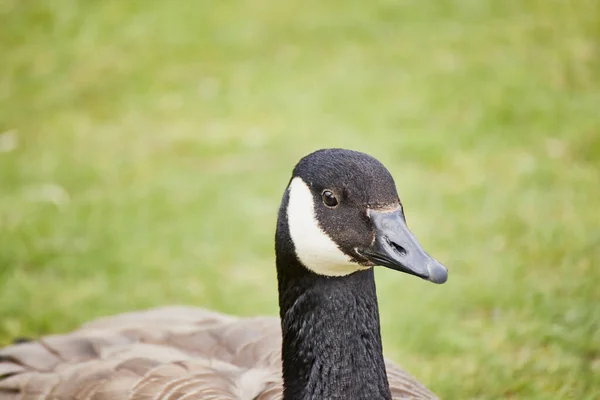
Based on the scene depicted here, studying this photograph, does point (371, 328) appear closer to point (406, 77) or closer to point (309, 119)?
point (309, 119)

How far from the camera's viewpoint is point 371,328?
289cm

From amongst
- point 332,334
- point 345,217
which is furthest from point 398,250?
point 332,334

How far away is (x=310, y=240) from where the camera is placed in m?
2.76

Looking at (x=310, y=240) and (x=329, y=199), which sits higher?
(x=329, y=199)

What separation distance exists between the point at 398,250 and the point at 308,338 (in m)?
0.55

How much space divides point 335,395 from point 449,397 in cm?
145

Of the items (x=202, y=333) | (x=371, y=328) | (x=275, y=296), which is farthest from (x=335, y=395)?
(x=275, y=296)

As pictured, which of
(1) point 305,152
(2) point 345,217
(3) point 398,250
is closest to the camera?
(3) point 398,250

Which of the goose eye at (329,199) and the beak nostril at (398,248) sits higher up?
the goose eye at (329,199)

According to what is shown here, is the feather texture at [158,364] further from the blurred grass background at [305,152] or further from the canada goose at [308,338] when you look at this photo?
the blurred grass background at [305,152]

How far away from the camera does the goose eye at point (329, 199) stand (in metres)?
2.75

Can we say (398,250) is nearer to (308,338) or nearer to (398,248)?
(398,248)

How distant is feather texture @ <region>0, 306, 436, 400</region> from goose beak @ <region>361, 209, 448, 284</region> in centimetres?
76

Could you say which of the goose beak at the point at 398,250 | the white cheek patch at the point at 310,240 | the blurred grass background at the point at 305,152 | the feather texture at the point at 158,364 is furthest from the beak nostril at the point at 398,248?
the blurred grass background at the point at 305,152
